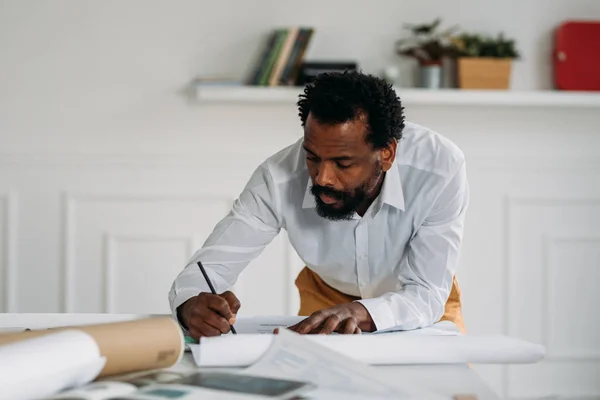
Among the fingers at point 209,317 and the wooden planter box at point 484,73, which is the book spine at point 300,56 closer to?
the wooden planter box at point 484,73

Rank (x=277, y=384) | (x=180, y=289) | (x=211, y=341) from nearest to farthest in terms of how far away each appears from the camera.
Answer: (x=277, y=384), (x=211, y=341), (x=180, y=289)

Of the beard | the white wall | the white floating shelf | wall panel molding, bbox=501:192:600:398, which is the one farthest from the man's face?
wall panel molding, bbox=501:192:600:398

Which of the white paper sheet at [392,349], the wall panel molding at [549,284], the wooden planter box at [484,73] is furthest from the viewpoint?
the wall panel molding at [549,284]

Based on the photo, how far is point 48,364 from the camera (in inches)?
33.7

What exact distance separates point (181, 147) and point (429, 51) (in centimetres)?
94

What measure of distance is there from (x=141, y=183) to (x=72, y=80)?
43cm

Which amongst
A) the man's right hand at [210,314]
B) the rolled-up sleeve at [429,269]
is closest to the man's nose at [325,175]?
the rolled-up sleeve at [429,269]

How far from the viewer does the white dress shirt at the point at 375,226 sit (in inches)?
69.3

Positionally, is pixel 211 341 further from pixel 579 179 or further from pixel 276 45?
pixel 579 179

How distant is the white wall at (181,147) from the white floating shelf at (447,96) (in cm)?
10

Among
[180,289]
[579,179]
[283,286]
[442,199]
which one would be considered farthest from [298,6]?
[180,289]

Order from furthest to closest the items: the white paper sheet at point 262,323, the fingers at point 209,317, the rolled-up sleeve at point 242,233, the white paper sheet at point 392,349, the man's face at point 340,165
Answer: the rolled-up sleeve at point 242,233
the man's face at point 340,165
the white paper sheet at point 262,323
the fingers at point 209,317
the white paper sheet at point 392,349

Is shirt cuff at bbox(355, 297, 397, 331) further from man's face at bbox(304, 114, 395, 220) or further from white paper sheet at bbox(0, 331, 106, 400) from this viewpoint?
white paper sheet at bbox(0, 331, 106, 400)

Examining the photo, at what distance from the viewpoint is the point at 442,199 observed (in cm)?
183
